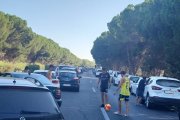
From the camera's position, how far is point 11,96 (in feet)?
19.3

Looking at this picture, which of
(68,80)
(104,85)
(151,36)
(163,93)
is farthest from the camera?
(151,36)

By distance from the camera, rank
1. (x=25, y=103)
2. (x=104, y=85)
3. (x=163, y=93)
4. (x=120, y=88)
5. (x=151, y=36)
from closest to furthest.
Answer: (x=25, y=103), (x=120, y=88), (x=104, y=85), (x=163, y=93), (x=151, y=36)

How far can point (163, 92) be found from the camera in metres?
19.1

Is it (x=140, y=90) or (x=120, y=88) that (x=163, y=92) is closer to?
(x=140, y=90)

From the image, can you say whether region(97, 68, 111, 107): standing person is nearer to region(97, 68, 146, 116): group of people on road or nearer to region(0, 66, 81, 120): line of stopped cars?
region(97, 68, 146, 116): group of people on road

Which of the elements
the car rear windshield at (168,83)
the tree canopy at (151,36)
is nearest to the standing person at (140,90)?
the car rear windshield at (168,83)

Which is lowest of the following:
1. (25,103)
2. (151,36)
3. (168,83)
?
(25,103)

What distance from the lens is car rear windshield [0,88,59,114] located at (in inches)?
→ 227

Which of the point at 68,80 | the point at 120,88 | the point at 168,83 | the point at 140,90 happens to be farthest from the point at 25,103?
the point at 68,80

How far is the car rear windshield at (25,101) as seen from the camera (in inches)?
227

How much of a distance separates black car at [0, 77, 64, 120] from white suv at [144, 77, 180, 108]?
515 inches

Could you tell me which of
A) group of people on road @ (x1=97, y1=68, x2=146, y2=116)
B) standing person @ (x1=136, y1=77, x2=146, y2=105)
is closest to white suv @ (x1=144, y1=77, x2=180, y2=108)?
standing person @ (x1=136, y1=77, x2=146, y2=105)

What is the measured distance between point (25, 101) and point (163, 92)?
13.8 meters

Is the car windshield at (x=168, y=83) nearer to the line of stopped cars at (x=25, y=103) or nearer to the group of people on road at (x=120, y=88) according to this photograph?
the group of people on road at (x=120, y=88)
